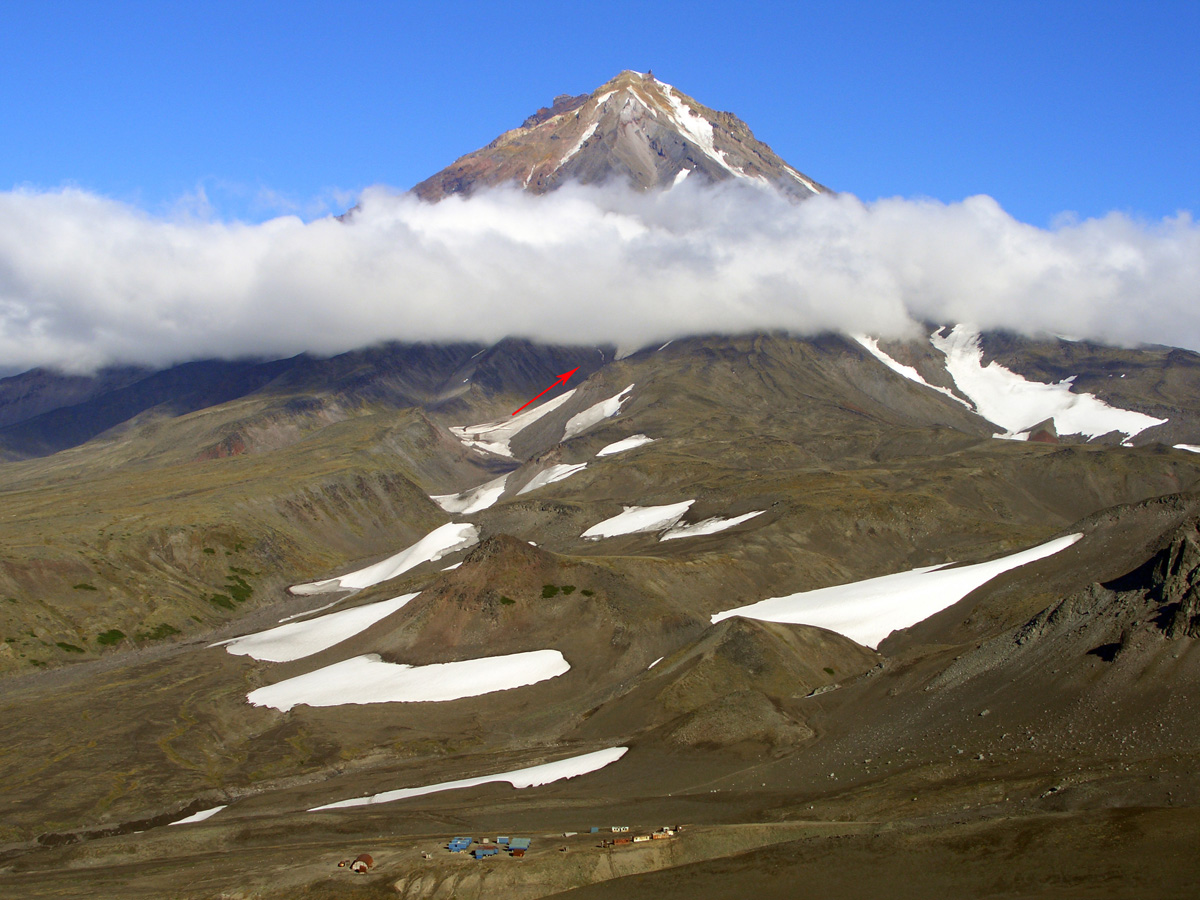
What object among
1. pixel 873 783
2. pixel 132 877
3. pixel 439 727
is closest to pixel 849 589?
pixel 439 727

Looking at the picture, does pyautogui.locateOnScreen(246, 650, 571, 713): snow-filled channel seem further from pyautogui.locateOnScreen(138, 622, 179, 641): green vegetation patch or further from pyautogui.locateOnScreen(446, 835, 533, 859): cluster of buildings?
pyautogui.locateOnScreen(446, 835, 533, 859): cluster of buildings

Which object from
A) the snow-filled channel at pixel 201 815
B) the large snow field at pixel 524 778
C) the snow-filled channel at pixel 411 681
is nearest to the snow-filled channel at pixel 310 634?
the snow-filled channel at pixel 411 681

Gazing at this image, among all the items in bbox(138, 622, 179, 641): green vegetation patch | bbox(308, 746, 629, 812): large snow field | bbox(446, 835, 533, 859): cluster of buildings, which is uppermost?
bbox(138, 622, 179, 641): green vegetation patch

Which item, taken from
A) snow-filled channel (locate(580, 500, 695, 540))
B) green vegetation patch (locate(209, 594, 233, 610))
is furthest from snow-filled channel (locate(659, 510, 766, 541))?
green vegetation patch (locate(209, 594, 233, 610))

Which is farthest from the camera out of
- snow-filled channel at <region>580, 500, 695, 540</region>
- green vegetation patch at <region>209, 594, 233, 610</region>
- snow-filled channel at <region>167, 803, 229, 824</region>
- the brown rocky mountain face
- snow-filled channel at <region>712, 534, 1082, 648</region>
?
snow-filled channel at <region>580, 500, 695, 540</region>

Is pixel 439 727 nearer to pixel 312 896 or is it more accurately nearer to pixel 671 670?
pixel 671 670

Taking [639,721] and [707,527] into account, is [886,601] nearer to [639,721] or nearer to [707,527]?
[639,721]
